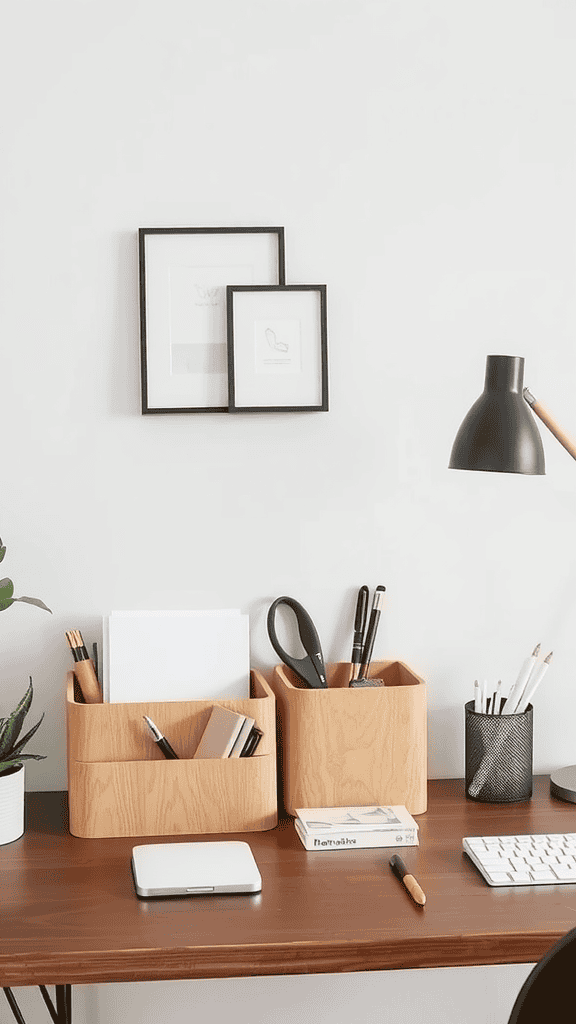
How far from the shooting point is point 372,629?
1465mm

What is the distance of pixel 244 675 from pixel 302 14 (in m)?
0.97

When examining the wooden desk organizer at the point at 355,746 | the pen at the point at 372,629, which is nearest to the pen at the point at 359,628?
the pen at the point at 372,629

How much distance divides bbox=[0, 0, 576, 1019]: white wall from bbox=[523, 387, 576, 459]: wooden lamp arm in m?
0.14

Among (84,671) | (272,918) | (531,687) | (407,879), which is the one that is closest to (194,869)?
(272,918)

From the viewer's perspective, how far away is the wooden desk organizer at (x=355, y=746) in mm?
1328

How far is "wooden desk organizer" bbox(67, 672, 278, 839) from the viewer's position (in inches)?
50.3

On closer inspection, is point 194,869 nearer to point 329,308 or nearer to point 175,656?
point 175,656

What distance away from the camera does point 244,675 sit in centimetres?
141

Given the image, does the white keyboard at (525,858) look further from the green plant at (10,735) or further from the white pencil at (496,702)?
the green plant at (10,735)

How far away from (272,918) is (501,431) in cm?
67

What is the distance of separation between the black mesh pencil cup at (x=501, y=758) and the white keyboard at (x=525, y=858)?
139 mm

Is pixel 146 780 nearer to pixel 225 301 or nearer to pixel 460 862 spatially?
pixel 460 862

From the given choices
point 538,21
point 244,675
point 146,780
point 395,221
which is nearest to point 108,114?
point 395,221

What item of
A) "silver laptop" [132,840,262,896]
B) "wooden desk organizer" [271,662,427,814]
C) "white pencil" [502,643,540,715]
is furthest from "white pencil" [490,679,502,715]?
"silver laptop" [132,840,262,896]
